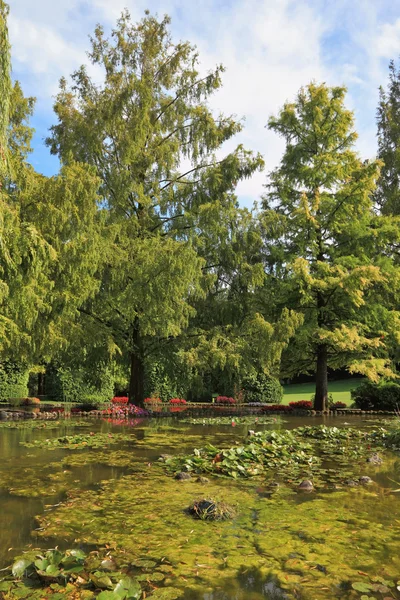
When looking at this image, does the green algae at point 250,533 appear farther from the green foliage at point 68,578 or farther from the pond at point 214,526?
the green foliage at point 68,578

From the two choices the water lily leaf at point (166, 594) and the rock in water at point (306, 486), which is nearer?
the water lily leaf at point (166, 594)

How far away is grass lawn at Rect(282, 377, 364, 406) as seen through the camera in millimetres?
23962

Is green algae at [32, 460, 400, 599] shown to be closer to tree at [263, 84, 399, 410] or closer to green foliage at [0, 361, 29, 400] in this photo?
tree at [263, 84, 399, 410]

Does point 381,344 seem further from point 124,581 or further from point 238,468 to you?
point 124,581

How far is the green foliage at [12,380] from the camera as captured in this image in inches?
682

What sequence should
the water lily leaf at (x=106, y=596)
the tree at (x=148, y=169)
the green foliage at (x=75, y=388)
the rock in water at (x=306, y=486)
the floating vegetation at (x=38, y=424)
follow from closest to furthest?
the water lily leaf at (x=106, y=596)
the rock in water at (x=306, y=486)
the floating vegetation at (x=38, y=424)
the tree at (x=148, y=169)
the green foliage at (x=75, y=388)

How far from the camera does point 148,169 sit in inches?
618

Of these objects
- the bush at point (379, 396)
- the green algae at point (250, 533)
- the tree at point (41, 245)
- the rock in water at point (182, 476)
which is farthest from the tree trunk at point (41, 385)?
the green algae at point (250, 533)

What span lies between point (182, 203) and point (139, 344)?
4939 millimetres

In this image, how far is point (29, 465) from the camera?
20.3ft

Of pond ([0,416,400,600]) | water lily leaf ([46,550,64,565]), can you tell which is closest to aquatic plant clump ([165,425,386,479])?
pond ([0,416,400,600])

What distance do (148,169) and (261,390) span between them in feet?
34.2

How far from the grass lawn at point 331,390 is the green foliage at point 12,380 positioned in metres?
12.2

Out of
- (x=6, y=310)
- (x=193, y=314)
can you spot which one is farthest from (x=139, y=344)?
(x=6, y=310)
